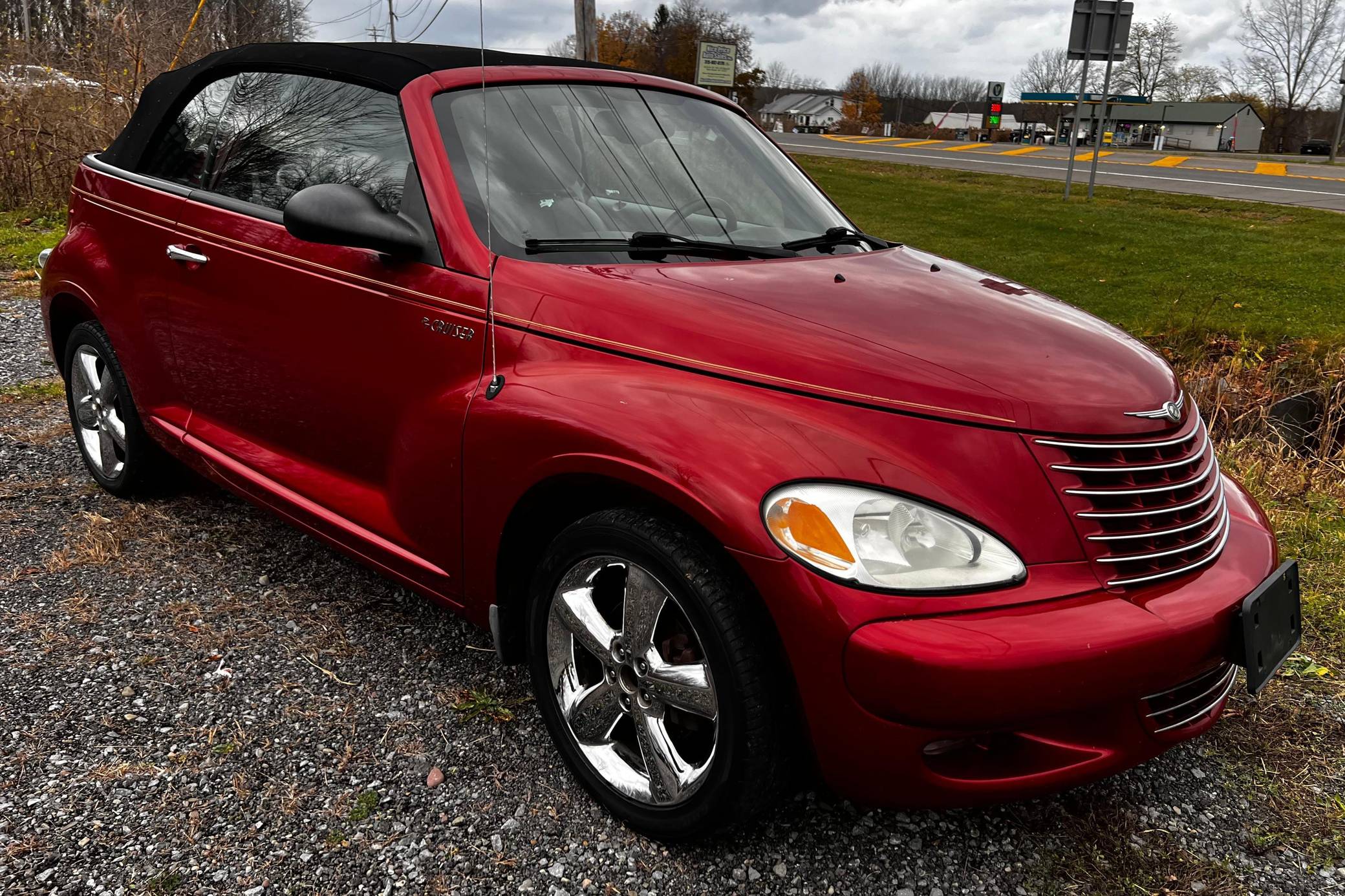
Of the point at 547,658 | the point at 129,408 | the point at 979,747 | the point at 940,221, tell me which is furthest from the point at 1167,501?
the point at 940,221

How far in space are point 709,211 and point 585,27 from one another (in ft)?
23.2

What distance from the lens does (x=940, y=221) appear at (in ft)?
43.1

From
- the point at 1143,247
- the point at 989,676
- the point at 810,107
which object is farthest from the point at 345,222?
the point at 810,107

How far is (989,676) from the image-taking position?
1.76 metres

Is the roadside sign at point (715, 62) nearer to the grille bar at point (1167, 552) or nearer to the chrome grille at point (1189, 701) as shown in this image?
the grille bar at point (1167, 552)

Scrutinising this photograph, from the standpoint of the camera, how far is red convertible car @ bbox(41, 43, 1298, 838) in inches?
73.3

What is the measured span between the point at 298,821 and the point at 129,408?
219cm

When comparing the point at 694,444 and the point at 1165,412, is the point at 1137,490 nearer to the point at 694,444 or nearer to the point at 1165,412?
the point at 1165,412

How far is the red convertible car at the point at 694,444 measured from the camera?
1.86 meters

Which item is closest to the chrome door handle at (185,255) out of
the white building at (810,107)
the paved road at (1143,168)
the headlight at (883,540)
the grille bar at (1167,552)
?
the headlight at (883,540)

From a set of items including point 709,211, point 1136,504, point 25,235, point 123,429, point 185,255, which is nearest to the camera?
point 1136,504

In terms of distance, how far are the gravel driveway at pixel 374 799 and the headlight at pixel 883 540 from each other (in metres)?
0.81

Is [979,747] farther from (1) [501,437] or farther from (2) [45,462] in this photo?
(2) [45,462]

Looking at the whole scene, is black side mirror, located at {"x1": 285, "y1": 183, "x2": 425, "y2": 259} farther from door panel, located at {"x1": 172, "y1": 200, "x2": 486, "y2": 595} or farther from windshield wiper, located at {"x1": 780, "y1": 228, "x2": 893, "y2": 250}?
windshield wiper, located at {"x1": 780, "y1": 228, "x2": 893, "y2": 250}
